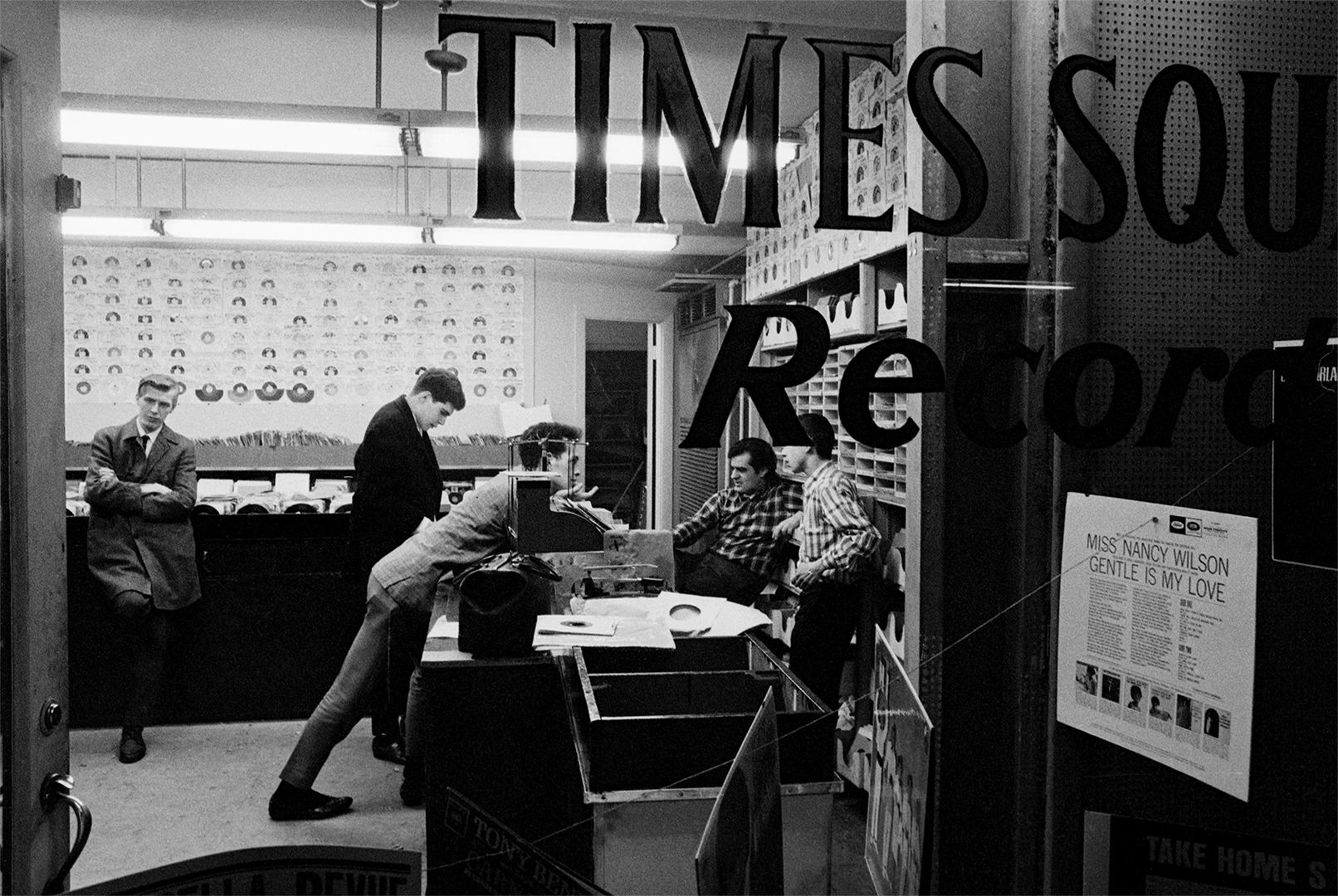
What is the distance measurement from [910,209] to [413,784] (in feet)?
→ 9.06

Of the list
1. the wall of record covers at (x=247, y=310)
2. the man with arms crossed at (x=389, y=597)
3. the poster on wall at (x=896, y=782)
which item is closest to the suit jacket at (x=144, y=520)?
the wall of record covers at (x=247, y=310)

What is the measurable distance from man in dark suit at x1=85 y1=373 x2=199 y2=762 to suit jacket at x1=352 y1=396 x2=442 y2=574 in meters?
0.61

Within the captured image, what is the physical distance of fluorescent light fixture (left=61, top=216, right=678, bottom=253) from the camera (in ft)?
8.90

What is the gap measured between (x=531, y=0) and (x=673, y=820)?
2.74 metres

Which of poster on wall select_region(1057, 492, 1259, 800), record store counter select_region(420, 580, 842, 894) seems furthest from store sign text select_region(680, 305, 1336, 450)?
record store counter select_region(420, 580, 842, 894)

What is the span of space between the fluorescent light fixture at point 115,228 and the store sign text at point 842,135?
1625 millimetres

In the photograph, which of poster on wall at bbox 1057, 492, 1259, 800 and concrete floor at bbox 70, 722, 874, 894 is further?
concrete floor at bbox 70, 722, 874, 894

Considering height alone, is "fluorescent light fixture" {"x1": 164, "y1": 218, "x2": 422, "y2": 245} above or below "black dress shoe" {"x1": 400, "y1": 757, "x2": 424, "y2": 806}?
above

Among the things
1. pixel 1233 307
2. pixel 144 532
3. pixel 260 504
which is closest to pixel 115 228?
pixel 144 532

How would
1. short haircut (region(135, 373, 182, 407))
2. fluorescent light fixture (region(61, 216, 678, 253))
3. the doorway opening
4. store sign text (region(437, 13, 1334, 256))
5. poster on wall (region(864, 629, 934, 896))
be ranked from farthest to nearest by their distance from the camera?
fluorescent light fixture (region(61, 216, 678, 253)) → short haircut (region(135, 373, 182, 407)) → the doorway opening → store sign text (region(437, 13, 1334, 256)) → poster on wall (region(864, 629, 934, 896))

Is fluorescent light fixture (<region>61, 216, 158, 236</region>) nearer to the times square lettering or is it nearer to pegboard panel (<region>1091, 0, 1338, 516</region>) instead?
the times square lettering

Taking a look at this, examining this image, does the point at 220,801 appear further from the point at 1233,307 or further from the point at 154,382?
the point at 1233,307

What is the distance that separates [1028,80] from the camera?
5.11 ft

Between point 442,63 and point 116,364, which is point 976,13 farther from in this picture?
point 116,364
